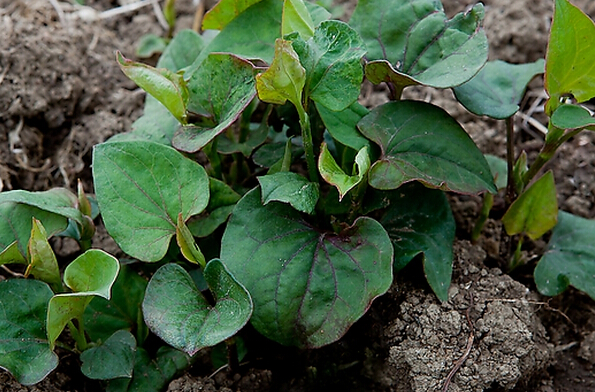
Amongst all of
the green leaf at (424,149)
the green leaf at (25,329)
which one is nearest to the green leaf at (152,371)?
the green leaf at (25,329)

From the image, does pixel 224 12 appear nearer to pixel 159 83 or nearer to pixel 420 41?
pixel 159 83

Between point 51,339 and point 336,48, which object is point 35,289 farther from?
point 336,48

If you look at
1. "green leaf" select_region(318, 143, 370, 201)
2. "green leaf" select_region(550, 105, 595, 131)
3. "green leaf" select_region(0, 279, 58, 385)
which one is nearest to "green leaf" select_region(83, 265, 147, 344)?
"green leaf" select_region(0, 279, 58, 385)

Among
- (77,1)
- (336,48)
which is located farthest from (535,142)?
(77,1)

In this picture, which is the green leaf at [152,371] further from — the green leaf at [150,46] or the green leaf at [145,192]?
the green leaf at [150,46]

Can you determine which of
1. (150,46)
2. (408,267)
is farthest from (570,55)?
(150,46)

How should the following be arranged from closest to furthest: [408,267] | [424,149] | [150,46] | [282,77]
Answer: [282,77] → [424,149] → [408,267] → [150,46]
